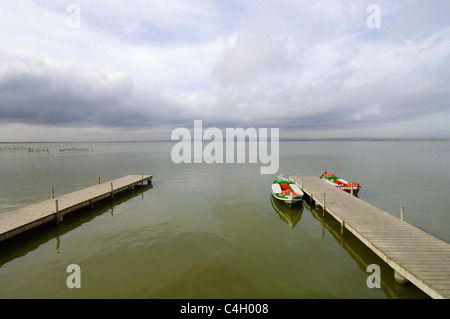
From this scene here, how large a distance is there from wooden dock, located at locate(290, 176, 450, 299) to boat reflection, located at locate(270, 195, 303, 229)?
2.59m

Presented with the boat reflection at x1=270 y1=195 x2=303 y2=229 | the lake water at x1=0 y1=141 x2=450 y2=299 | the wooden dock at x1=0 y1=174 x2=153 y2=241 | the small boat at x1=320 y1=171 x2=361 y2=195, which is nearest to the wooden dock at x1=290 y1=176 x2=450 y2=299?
the lake water at x1=0 y1=141 x2=450 y2=299

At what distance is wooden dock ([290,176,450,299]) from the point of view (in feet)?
23.7

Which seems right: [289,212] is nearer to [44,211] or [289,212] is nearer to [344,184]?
[344,184]

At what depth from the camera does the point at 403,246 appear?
9461 mm

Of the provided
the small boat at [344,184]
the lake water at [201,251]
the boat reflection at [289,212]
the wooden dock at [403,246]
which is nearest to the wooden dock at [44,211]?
the lake water at [201,251]

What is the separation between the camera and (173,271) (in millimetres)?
9695

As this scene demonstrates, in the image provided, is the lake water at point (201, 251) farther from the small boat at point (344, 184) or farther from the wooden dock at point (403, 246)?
the small boat at point (344, 184)

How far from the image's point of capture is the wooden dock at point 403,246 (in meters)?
7.23

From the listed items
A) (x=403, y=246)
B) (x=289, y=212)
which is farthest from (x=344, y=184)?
(x=403, y=246)

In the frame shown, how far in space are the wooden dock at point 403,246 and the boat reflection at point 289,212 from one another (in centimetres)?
259

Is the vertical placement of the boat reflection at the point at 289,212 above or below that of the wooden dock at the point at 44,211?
below

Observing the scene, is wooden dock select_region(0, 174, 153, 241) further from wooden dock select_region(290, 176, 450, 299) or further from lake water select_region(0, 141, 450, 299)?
wooden dock select_region(290, 176, 450, 299)

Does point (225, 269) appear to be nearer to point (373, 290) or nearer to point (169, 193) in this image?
point (373, 290)
